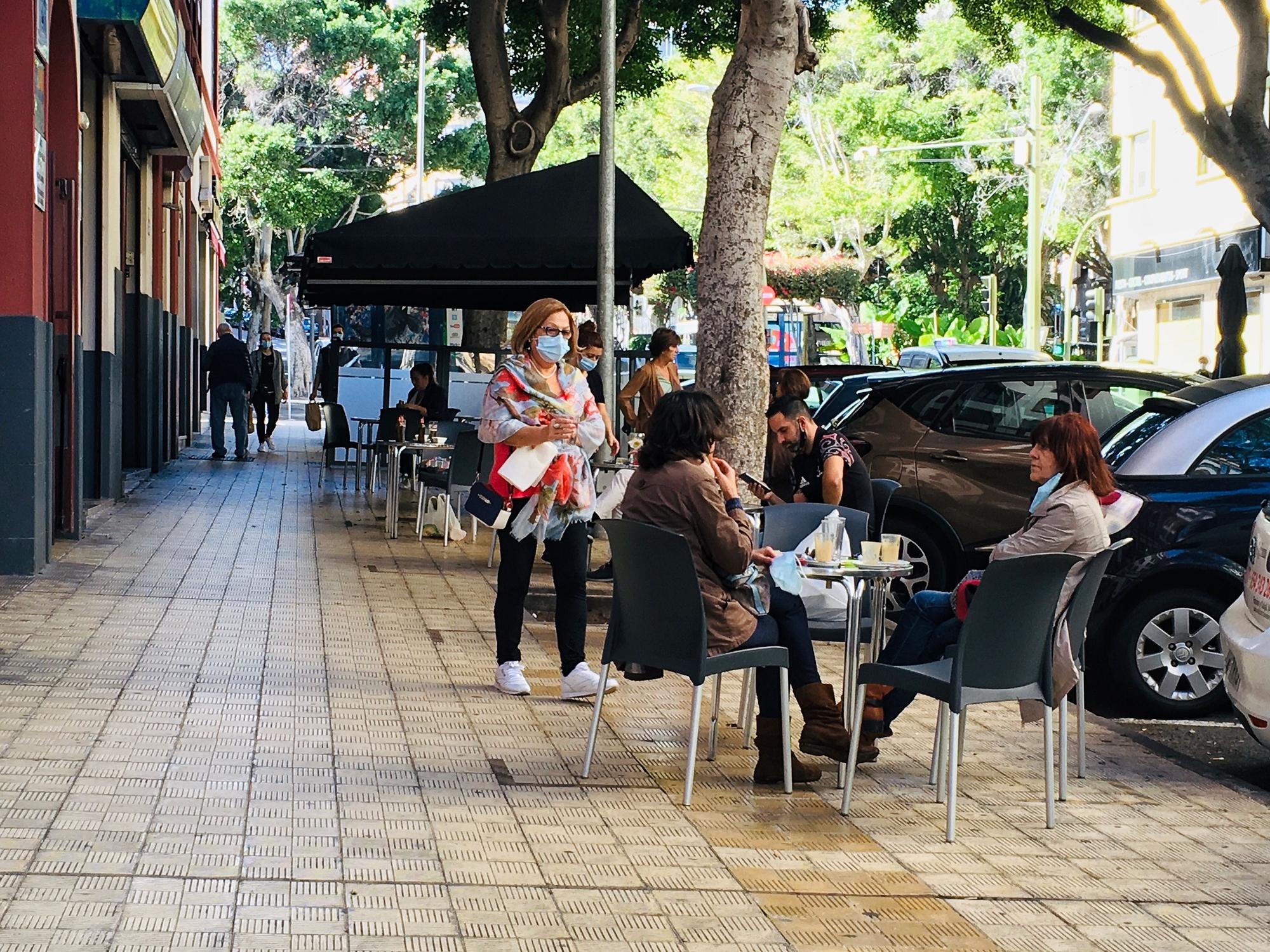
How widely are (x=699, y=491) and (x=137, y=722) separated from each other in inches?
98.0

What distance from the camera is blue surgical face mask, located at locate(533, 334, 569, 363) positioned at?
8.12m

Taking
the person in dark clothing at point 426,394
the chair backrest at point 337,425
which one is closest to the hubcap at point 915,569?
the person in dark clothing at point 426,394

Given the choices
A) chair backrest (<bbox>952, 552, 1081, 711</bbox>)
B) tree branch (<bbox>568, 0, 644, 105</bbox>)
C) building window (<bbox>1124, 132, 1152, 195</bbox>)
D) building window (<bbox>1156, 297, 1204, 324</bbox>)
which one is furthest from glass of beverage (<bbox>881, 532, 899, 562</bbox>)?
building window (<bbox>1124, 132, 1152, 195</bbox>)

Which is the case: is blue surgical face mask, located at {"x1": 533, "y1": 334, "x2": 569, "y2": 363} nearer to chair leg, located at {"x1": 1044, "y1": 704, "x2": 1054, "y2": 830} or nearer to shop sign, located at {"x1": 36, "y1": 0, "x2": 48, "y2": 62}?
chair leg, located at {"x1": 1044, "y1": 704, "x2": 1054, "y2": 830}

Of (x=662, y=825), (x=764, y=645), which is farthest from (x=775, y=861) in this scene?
(x=764, y=645)

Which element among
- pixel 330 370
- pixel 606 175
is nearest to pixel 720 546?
pixel 606 175

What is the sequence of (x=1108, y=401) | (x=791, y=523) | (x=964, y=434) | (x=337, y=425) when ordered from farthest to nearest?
(x=337, y=425) → (x=1108, y=401) → (x=964, y=434) → (x=791, y=523)

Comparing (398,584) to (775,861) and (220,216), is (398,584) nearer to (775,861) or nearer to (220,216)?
(775,861)

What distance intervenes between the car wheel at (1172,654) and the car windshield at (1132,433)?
33.6 inches

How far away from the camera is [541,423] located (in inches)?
322

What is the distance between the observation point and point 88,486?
17.0 meters

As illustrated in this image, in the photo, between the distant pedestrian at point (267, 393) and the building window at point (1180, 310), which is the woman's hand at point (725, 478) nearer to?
the distant pedestrian at point (267, 393)

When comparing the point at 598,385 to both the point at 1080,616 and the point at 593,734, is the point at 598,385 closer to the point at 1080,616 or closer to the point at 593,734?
the point at 593,734

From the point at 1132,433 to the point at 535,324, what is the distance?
11.5ft
